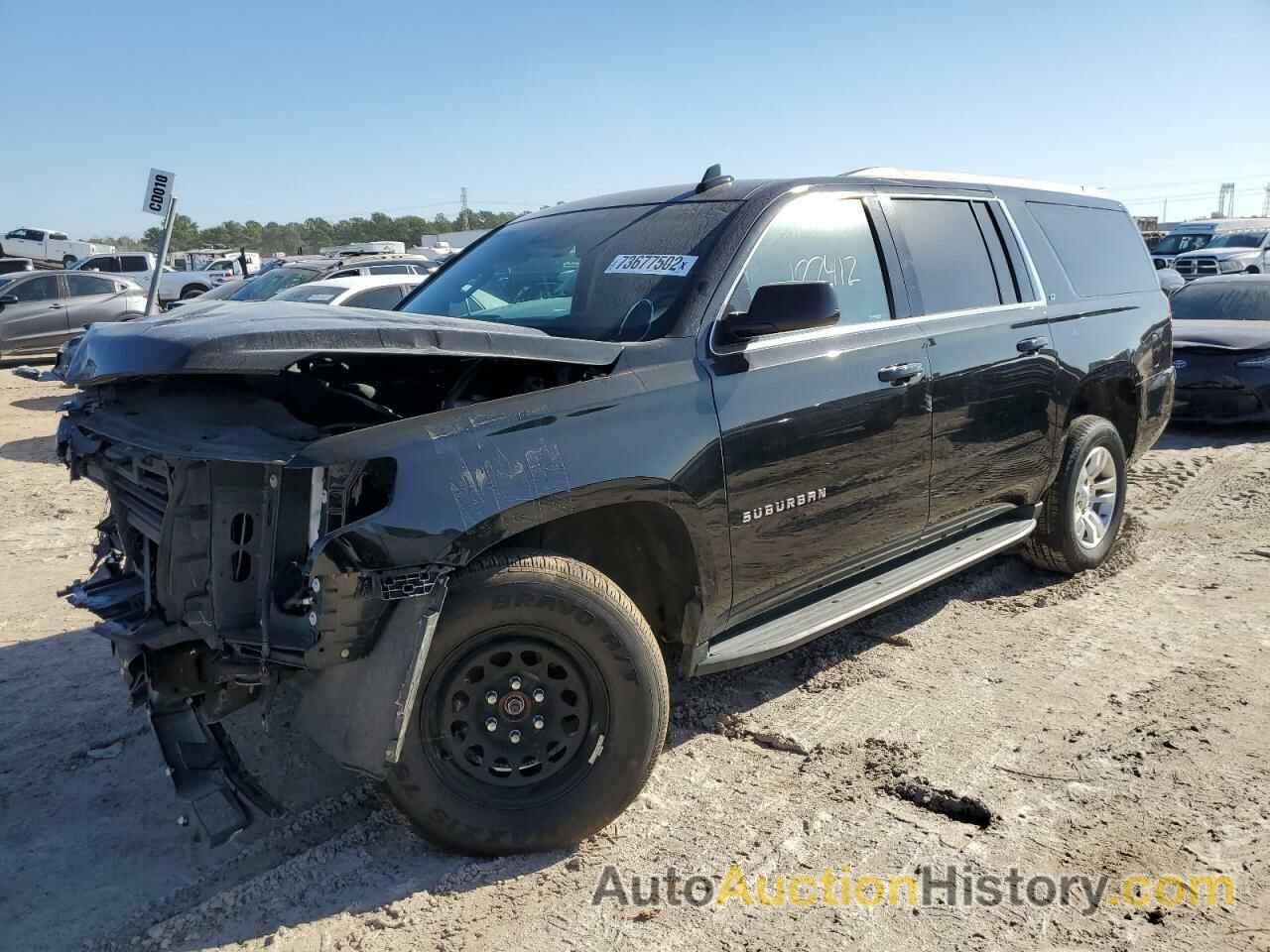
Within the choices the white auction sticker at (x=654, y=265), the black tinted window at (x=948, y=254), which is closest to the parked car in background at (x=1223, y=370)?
the black tinted window at (x=948, y=254)

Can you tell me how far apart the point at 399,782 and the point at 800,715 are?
1734 mm

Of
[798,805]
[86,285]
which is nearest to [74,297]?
[86,285]

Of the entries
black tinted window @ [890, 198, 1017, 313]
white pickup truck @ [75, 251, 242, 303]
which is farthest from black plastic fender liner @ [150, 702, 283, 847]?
white pickup truck @ [75, 251, 242, 303]

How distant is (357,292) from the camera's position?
10.1 metres

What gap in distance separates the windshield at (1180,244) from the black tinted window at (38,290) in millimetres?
25654

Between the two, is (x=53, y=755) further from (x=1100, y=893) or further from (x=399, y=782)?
(x=1100, y=893)

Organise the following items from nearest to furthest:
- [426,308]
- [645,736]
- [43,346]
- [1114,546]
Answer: [645,736] → [426,308] → [1114,546] → [43,346]

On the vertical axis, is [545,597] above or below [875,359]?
below

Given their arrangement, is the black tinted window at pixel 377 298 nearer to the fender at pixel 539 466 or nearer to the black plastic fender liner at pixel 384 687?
the fender at pixel 539 466

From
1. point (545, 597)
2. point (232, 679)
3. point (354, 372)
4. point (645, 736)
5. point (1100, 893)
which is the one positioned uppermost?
point (354, 372)

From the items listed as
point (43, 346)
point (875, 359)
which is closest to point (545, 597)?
point (875, 359)

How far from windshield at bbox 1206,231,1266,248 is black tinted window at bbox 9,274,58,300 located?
26.1 m

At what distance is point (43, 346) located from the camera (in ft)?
60.3

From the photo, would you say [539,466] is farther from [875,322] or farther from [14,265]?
[14,265]
